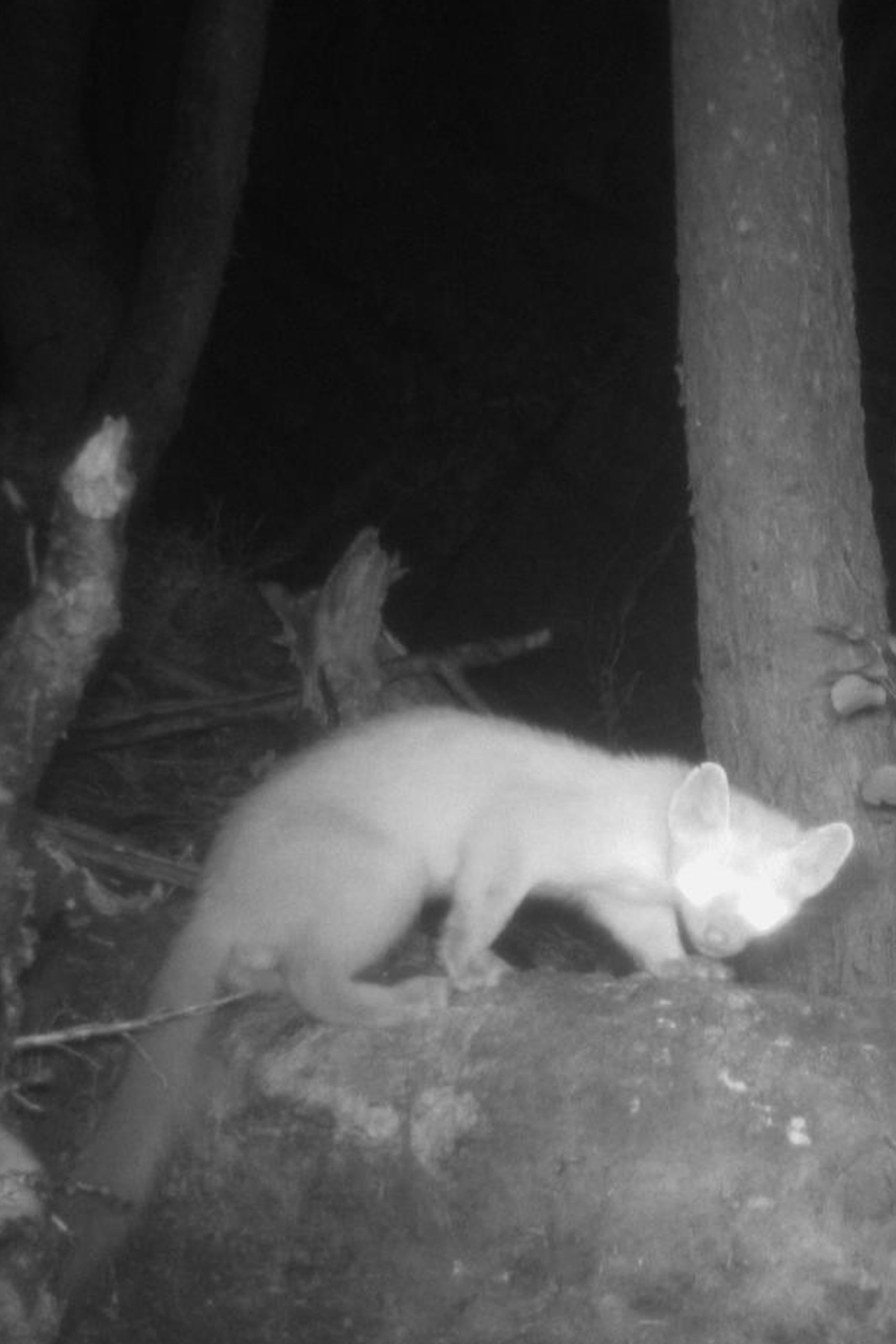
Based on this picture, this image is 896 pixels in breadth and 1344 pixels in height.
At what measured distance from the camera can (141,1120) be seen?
4738 millimetres

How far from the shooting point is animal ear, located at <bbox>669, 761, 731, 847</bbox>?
5227mm

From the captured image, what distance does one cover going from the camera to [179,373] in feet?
29.2

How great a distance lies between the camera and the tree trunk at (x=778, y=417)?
228 inches

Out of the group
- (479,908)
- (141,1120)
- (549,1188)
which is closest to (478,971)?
(479,908)

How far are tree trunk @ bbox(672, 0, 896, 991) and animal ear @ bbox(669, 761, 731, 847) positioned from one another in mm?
630

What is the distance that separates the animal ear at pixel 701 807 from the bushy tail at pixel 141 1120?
5.29ft

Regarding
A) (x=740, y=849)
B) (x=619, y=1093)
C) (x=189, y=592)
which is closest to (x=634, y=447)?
(x=189, y=592)

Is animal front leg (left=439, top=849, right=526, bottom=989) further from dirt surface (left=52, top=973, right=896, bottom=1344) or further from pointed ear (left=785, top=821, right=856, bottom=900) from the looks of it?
pointed ear (left=785, top=821, right=856, bottom=900)

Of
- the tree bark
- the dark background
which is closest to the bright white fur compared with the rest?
the tree bark

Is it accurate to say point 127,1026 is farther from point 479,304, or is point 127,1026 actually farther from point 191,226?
point 479,304

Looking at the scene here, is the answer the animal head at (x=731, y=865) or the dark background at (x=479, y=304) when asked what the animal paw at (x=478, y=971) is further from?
the dark background at (x=479, y=304)

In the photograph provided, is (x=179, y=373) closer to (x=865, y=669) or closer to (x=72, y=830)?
(x=72, y=830)

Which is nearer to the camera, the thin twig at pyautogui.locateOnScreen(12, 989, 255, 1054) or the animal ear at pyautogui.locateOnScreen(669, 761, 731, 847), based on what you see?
the thin twig at pyautogui.locateOnScreen(12, 989, 255, 1054)

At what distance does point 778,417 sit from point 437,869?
2.14m
